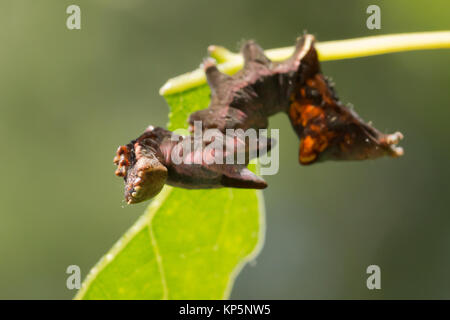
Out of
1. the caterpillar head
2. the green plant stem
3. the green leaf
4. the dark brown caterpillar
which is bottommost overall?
the green leaf

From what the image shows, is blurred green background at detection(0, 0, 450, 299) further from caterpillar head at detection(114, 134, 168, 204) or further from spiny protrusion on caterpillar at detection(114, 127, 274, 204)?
A: caterpillar head at detection(114, 134, 168, 204)

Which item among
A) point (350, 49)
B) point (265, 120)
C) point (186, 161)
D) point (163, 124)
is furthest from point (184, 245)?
point (163, 124)

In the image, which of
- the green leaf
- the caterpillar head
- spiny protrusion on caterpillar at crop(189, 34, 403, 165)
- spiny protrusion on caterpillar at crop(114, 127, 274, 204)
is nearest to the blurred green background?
the green leaf

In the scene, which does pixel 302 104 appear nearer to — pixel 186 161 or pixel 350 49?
pixel 350 49

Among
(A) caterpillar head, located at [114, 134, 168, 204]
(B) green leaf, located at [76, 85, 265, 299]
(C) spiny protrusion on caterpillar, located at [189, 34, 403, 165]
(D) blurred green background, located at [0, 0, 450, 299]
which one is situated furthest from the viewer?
(D) blurred green background, located at [0, 0, 450, 299]

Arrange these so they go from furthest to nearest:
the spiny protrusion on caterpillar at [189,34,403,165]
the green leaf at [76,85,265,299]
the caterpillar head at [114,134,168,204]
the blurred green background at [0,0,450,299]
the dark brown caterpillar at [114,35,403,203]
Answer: the blurred green background at [0,0,450,299], the green leaf at [76,85,265,299], the spiny protrusion on caterpillar at [189,34,403,165], the dark brown caterpillar at [114,35,403,203], the caterpillar head at [114,134,168,204]

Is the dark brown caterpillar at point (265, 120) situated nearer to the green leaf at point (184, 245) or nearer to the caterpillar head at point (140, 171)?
the caterpillar head at point (140, 171)
